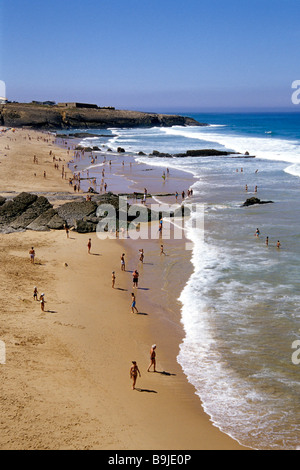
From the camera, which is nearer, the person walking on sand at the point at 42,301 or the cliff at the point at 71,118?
the person walking on sand at the point at 42,301

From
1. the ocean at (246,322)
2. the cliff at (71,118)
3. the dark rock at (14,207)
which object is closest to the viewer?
the ocean at (246,322)

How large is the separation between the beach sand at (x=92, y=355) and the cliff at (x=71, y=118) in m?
91.6

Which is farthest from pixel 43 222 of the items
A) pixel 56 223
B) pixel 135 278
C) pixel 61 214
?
pixel 135 278

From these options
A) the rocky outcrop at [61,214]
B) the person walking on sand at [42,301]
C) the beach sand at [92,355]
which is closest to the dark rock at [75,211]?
the rocky outcrop at [61,214]

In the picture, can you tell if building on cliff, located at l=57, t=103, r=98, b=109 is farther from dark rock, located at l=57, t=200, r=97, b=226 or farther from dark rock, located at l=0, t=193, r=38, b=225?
dark rock, located at l=57, t=200, r=97, b=226

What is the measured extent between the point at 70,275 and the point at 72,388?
8136 millimetres

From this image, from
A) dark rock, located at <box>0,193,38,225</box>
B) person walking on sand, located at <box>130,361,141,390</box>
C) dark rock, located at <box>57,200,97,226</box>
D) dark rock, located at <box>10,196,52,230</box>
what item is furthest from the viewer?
dark rock, located at <box>57,200,97,226</box>

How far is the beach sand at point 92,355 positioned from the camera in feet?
28.5

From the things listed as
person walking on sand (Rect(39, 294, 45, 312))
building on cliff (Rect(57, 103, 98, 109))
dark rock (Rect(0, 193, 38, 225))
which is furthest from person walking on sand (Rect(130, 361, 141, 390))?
building on cliff (Rect(57, 103, 98, 109))

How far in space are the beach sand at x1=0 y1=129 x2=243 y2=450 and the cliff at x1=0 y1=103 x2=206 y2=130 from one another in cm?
9162

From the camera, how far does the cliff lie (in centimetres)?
10472

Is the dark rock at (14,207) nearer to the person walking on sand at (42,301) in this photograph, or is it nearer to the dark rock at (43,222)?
the dark rock at (43,222)

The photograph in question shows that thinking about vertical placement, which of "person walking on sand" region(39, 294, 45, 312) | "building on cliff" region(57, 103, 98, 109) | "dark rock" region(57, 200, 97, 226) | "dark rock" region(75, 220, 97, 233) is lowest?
"person walking on sand" region(39, 294, 45, 312)

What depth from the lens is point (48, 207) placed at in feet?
86.1
